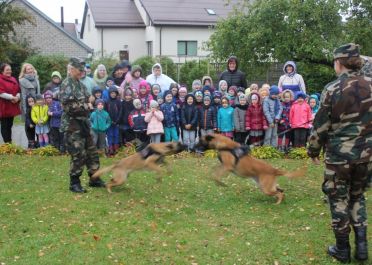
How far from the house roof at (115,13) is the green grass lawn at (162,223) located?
32035 millimetres

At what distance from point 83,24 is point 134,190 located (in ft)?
132

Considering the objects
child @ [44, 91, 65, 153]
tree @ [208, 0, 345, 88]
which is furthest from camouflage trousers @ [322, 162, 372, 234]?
tree @ [208, 0, 345, 88]

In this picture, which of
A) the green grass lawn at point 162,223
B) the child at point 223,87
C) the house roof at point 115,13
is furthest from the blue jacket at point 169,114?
the house roof at point 115,13

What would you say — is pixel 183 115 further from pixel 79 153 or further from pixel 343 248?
pixel 343 248

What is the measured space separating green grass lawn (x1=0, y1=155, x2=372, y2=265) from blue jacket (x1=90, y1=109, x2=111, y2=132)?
208cm

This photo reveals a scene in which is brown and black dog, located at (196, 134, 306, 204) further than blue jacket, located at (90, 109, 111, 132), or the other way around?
blue jacket, located at (90, 109, 111, 132)

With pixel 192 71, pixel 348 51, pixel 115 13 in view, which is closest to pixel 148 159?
pixel 348 51

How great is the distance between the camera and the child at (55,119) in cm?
1168

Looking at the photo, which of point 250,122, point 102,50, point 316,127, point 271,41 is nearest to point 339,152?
point 316,127

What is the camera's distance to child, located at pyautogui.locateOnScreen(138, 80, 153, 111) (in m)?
11.7

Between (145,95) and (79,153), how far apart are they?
386 cm

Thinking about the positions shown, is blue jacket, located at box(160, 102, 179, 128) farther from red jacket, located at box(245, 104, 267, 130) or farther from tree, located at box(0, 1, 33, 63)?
tree, located at box(0, 1, 33, 63)

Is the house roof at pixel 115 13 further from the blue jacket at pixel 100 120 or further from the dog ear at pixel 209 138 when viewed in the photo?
the dog ear at pixel 209 138

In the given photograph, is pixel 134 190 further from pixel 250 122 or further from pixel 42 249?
pixel 250 122
